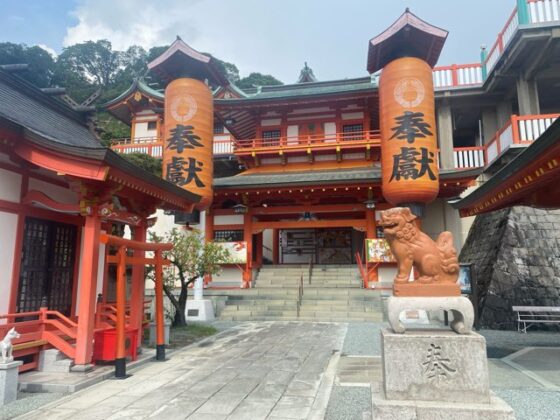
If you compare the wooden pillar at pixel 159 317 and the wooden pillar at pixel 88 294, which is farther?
the wooden pillar at pixel 159 317

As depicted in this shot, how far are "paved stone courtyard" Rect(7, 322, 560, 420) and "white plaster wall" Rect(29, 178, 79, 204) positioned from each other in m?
3.64

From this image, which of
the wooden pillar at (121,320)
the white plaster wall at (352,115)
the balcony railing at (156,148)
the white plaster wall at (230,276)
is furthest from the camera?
the balcony railing at (156,148)

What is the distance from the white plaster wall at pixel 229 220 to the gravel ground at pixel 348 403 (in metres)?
12.2

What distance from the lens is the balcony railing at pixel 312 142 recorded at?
18.0m

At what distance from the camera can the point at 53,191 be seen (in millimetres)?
7434

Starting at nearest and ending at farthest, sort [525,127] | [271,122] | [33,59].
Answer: [525,127]
[271,122]
[33,59]

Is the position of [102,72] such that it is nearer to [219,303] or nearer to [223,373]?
[219,303]

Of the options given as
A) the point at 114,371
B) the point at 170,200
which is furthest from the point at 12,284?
the point at 170,200

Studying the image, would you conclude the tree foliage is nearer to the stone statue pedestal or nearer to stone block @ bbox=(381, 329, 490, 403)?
the stone statue pedestal

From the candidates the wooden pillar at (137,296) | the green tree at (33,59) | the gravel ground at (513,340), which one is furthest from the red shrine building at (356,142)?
the green tree at (33,59)

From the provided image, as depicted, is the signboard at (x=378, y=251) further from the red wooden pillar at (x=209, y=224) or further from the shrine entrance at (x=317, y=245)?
the red wooden pillar at (x=209, y=224)

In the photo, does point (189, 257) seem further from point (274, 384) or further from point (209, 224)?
point (209, 224)

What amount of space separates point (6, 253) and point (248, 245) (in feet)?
34.3

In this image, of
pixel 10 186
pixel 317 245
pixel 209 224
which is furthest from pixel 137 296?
pixel 317 245
